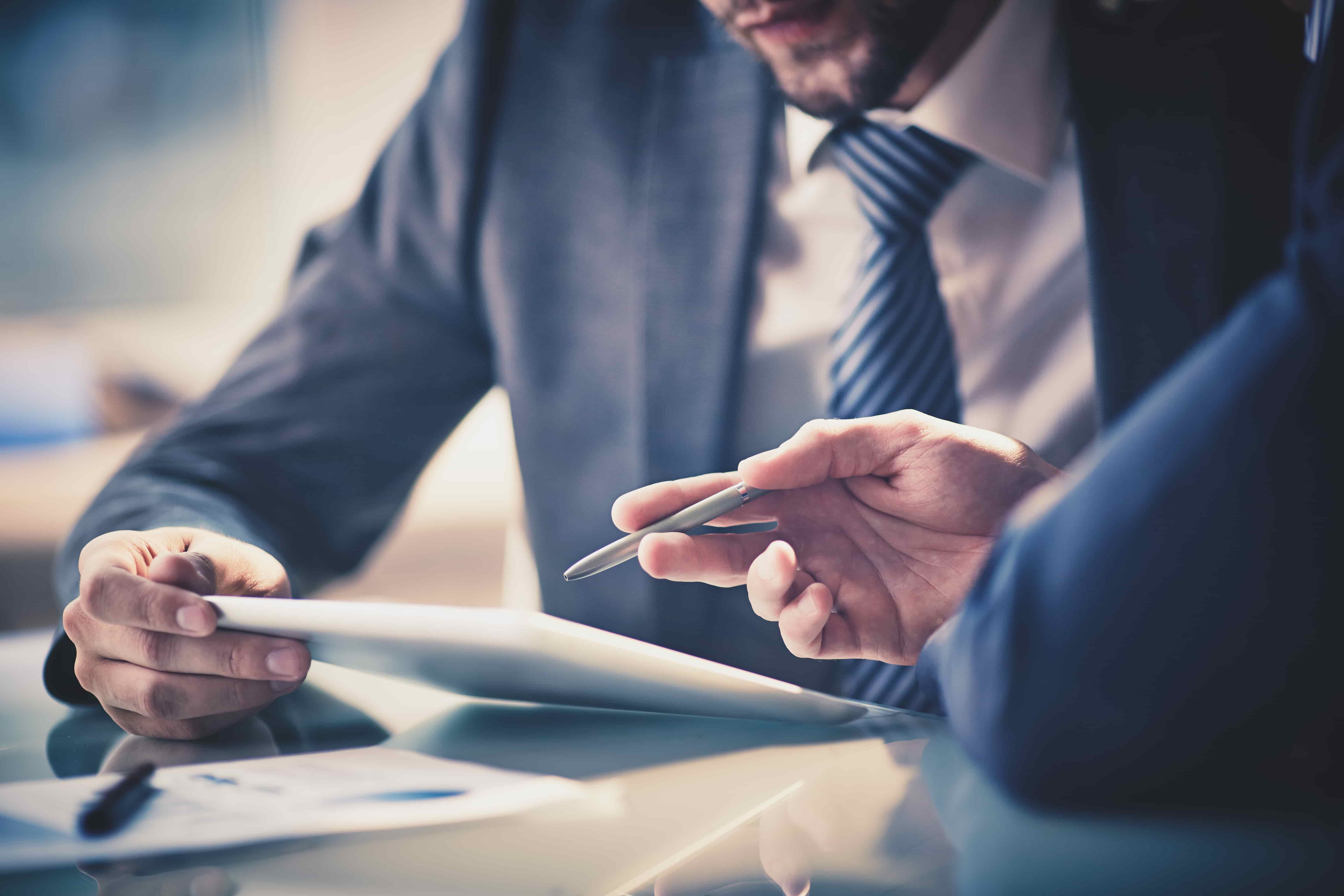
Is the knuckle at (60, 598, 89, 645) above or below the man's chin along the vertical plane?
below

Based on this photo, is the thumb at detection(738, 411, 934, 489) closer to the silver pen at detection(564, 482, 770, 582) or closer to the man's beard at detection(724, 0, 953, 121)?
the silver pen at detection(564, 482, 770, 582)

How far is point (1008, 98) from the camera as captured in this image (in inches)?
27.8

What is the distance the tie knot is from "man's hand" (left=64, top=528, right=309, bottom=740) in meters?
0.55

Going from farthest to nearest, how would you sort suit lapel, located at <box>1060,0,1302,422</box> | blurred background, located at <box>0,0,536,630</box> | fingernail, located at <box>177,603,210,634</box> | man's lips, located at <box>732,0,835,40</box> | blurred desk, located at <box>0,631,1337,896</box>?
blurred background, located at <box>0,0,536,630</box> → man's lips, located at <box>732,0,835,40</box> → suit lapel, located at <box>1060,0,1302,422</box> → fingernail, located at <box>177,603,210,634</box> → blurred desk, located at <box>0,631,1337,896</box>

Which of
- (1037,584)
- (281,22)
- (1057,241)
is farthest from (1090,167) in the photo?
(281,22)

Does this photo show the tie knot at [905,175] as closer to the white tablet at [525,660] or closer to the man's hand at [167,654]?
the white tablet at [525,660]

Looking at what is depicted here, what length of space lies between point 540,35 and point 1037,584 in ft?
2.52

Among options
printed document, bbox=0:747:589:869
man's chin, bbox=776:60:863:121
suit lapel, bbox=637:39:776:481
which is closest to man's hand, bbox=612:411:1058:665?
printed document, bbox=0:747:589:869

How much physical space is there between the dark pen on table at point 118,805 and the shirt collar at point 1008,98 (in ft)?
2.25

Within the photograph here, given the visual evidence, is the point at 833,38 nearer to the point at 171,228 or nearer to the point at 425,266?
the point at 425,266

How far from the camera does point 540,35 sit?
848mm

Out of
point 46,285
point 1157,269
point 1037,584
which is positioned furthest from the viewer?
point 46,285

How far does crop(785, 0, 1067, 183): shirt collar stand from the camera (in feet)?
2.29

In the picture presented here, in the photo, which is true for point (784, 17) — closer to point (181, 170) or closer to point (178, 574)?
point (178, 574)
